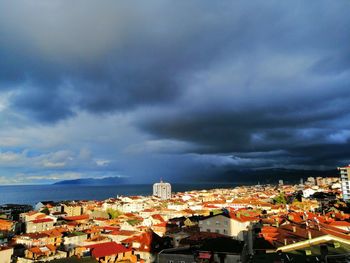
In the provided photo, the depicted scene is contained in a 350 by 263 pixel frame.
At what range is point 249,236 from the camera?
119 ft

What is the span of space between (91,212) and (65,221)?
104ft

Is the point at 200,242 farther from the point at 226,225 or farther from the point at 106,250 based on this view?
the point at 226,225

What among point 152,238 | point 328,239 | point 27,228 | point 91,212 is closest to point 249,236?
point 328,239

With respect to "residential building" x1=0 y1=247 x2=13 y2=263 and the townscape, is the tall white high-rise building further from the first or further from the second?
"residential building" x1=0 y1=247 x2=13 y2=263

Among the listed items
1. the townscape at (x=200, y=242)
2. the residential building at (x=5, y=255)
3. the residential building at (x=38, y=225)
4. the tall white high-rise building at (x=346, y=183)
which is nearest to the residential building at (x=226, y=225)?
the townscape at (x=200, y=242)

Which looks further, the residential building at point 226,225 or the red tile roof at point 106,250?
the residential building at point 226,225

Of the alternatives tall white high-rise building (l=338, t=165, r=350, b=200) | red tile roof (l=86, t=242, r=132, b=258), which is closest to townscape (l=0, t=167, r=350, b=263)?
red tile roof (l=86, t=242, r=132, b=258)

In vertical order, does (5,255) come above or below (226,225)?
below

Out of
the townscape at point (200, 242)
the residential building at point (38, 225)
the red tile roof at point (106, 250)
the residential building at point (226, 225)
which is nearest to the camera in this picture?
the townscape at point (200, 242)

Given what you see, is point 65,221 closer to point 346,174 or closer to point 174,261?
point 174,261

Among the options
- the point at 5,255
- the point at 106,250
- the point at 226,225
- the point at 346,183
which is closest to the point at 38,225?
the point at 5,255

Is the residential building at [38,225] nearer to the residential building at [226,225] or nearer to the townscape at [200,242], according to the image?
the townscape at [200,242]

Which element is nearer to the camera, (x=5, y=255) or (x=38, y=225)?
(x=5, y=255)

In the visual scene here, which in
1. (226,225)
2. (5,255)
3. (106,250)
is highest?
(226,225)
